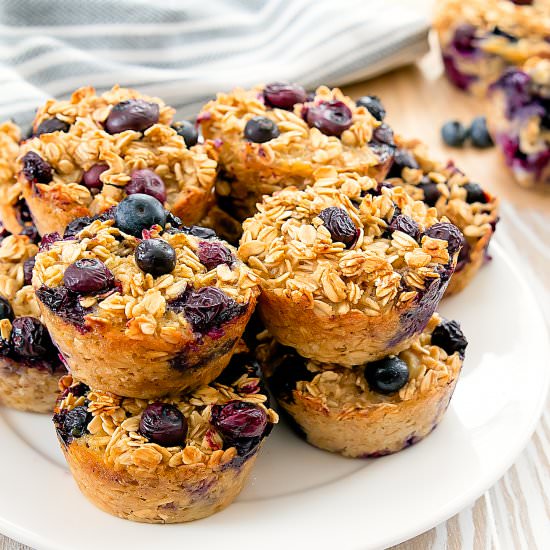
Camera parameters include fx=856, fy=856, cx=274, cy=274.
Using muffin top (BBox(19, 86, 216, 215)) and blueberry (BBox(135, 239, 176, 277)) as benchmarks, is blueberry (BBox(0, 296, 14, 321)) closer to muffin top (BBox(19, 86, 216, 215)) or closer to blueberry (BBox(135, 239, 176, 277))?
muffin top (BBox(19, 86, 216, 215))

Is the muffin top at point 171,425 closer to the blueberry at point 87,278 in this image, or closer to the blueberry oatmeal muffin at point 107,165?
the blueberry at point 87,278

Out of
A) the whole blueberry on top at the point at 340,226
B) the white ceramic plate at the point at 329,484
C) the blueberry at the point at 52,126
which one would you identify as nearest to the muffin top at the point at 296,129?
the whole blueberry on top at the point at 340,226

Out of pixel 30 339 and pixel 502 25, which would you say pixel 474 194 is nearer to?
pixel 502 25

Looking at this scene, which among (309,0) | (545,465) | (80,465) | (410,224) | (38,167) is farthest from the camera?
(309,0)

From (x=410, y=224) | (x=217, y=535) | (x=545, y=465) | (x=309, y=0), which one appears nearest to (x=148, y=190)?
(x=410, y=224)

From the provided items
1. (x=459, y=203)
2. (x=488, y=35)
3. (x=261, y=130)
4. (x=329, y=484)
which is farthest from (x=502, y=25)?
(x=329, y=484)

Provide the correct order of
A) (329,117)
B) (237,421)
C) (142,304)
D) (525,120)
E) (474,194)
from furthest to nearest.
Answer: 1. (525,120)
2. (474,194)
3. (329,117)
4. (237,421)
5. (142,304)

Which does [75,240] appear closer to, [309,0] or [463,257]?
[463,257]
